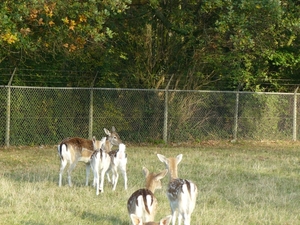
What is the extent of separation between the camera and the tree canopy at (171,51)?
19864 mm

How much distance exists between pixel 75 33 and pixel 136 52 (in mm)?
6224

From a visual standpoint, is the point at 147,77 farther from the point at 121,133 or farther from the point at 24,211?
the point at 24,211

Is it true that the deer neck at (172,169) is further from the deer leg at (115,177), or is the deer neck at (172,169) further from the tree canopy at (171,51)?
the tree canopy at (171,51)

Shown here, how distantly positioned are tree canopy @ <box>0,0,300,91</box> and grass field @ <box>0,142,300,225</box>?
3.43 meters

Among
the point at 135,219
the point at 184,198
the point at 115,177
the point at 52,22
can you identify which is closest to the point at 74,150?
the point at 115,177

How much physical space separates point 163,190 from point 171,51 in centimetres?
1247

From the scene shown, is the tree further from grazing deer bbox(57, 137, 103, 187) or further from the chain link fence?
grazing deer bbox(57, 137, 103, 187)

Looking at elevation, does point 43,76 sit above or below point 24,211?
above

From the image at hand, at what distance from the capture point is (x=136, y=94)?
22.7 m

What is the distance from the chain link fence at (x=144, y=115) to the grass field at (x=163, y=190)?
1.69 metres

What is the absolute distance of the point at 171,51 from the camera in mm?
24156

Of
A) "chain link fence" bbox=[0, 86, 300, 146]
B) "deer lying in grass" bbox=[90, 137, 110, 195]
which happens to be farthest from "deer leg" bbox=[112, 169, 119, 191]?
"chain link fence" bbox=[0, 86, 300, 146]

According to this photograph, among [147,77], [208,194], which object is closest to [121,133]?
[147,77]

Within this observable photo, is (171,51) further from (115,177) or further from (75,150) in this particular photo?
(115,177)
